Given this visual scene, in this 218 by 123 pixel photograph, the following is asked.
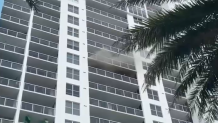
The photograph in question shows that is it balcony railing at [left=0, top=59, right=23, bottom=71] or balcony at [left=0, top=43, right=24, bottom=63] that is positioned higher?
balcony at [left=0, top=43, right=24, bottom=63]

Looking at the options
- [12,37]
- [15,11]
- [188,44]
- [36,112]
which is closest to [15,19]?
[15,11]

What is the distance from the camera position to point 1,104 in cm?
3678

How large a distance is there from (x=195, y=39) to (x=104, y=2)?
151 feet

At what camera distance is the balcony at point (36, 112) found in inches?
1454

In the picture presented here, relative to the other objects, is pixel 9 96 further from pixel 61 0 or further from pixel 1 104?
pixel 61 0

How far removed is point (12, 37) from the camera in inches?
1763

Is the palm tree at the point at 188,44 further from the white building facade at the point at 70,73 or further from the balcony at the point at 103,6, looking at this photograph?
the balcony at the point at 103,6

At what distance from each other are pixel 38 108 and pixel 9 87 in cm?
355

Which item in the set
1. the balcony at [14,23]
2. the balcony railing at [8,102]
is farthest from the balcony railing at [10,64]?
the balcony at [14,23]

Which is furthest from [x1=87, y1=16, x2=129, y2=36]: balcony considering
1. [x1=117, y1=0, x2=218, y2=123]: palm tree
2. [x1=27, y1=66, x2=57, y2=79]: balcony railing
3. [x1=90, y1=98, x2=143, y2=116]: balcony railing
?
[x1=117, y1=0, x2=218, y2=123]: palm tree

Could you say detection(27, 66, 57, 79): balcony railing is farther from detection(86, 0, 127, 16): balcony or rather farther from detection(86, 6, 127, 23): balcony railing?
detection(86, 0, 127, 16): balcony

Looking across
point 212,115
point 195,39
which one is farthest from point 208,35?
point 212,115

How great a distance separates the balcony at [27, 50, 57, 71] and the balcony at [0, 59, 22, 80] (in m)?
1.90

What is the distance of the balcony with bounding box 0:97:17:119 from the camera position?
36.5 meters
